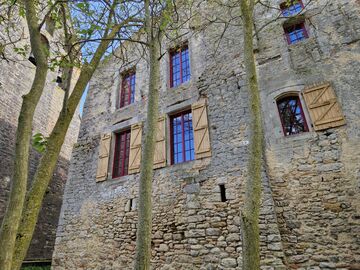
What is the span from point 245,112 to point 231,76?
1.17 metres

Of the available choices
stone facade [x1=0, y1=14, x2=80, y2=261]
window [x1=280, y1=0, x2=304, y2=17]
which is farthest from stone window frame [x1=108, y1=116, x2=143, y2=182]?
window [x1=280, y1=0, x2=304, y2=17]

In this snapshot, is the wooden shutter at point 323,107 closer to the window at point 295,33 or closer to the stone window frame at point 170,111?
the window at point 295,33

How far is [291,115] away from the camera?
518 cm

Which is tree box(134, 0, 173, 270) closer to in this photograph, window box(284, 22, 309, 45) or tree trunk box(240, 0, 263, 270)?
tree trunk box(240, 0, 263, 270)

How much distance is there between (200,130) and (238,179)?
59.7 inches

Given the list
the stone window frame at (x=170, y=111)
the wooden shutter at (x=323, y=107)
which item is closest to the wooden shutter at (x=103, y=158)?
the stone window frame at (x=170, y=111)

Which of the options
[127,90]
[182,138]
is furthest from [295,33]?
[127,90]

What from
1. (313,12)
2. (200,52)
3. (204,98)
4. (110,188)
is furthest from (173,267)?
(313,12)

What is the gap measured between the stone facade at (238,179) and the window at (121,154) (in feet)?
0.76

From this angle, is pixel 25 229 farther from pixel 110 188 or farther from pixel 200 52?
pixel 200 52

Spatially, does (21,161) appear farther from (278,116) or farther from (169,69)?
(169,69)

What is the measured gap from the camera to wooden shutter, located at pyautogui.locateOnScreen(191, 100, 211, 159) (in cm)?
541

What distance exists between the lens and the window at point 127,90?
783 centimetres

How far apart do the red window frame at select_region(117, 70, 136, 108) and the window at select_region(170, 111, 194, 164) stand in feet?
6.68
